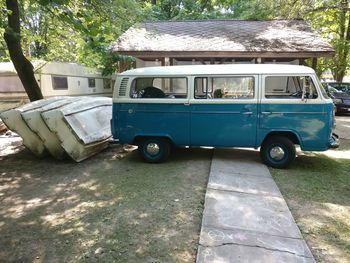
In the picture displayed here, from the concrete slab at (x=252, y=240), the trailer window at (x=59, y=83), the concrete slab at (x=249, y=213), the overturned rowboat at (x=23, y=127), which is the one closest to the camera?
the concrete slab at (x=252, y=240)

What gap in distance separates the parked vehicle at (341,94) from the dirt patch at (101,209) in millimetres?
11918

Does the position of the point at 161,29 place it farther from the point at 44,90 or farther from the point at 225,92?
the point at 225,92

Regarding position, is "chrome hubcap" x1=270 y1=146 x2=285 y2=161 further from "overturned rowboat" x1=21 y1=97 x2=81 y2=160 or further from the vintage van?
"overturned rowboat" x1=21 y1=97 x2=81 y2=160

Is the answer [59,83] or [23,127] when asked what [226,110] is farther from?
[59,83]

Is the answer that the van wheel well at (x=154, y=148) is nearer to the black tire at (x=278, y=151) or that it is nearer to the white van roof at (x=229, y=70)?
the white van roof at (x=229, y=70)

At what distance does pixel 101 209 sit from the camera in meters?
4.58

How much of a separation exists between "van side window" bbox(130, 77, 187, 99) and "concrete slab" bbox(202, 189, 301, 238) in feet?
8.70

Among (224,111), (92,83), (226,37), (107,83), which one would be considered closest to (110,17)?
(224,111)

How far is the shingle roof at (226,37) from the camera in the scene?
36.9 ft

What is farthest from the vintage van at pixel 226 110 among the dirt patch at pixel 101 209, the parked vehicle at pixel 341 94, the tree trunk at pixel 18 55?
the parked vehicle at pixel 341 94

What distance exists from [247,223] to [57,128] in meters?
4.72

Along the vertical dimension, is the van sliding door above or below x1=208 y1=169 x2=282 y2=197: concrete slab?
above

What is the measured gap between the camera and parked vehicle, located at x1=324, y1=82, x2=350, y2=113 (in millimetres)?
15664

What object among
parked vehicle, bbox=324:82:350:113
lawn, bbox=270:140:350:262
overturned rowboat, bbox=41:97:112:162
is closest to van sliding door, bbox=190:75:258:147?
lawn, bbox=270:140:350:262
